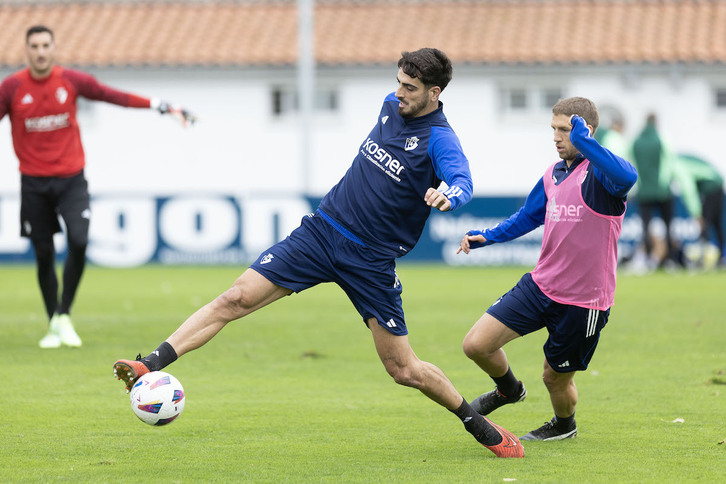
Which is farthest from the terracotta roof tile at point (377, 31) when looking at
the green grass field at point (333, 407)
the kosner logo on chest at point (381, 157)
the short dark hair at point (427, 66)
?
the short dark hair at point (427, 66)

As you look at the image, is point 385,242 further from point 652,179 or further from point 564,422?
point 652,179

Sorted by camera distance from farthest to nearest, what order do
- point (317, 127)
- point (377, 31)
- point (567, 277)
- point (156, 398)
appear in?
point (377, 31) < point (317, 127) < point (567, 277) < point (156, 398)

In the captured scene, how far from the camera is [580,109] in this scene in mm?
6480

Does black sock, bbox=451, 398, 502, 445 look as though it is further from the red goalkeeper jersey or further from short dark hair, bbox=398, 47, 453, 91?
the red goalkeeper jersey

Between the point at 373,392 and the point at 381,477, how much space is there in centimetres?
269

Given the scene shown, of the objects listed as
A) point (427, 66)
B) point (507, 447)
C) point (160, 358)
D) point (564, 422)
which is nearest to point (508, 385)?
point (564, 422)

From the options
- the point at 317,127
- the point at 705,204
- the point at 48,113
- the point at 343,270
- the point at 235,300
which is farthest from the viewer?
the point at 317,127

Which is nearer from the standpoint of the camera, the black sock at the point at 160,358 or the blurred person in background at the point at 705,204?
the black sock at the point at 160,358

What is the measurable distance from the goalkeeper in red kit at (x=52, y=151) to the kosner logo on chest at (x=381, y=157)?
13.5 ft

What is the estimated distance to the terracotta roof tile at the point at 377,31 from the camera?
30203 mm

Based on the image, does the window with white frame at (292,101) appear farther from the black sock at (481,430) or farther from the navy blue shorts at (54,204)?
the black sock at (481,430)

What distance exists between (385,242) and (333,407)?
5.90ft

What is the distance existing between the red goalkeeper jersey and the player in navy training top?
4.40 metres

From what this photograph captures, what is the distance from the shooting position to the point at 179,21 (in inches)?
1299
